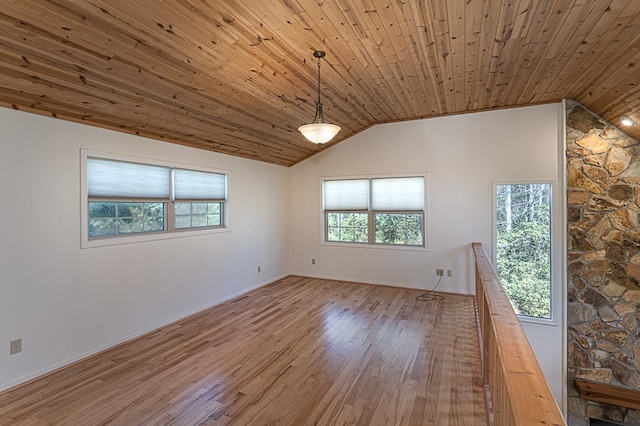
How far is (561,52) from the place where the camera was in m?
2.91

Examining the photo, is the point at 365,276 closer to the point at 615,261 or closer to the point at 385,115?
the point at 385,115

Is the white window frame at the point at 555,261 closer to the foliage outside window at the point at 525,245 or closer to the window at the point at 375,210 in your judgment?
the foliage outside window at the point at 525,245

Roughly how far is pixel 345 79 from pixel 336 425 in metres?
3.30

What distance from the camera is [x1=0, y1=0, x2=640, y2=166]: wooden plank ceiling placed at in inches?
82.3

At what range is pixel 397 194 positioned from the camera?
5668 millimetres

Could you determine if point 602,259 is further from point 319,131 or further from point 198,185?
point 198,185

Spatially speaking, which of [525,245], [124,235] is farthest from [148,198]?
[525,245]

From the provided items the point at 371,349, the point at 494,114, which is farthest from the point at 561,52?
the point at 371,349

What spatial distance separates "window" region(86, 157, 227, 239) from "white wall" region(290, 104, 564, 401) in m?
2.33

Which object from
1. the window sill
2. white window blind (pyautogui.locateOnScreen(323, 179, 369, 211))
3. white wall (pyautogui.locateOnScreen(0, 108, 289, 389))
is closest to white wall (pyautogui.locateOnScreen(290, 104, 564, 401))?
the window sill

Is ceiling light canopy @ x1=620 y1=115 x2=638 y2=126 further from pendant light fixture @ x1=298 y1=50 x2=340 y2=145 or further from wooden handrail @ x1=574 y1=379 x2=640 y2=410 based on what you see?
pendant light fixture @ x1=298 y1=50 x2=340 y2=145

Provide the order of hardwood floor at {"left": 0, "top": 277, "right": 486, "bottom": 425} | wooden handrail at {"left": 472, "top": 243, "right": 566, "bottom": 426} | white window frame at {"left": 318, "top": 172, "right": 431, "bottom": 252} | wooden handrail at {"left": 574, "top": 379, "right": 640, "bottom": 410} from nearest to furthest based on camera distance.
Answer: wooden handrail at {"left": 472, "top": 243, "right": 566, "bottom": 426}, hardwood floor at {"left": 0, "top": 277, "right": 486, "bottom": 425}, wooden handrail at {"left": 574, "top": 379, "right": 640, "bottom": 410}, white window frame at {"left": 318, "top": 172, "right": 431, "bottom": 252}

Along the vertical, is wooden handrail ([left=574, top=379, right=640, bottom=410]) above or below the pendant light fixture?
below

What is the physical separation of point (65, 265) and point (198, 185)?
197 centimetres
